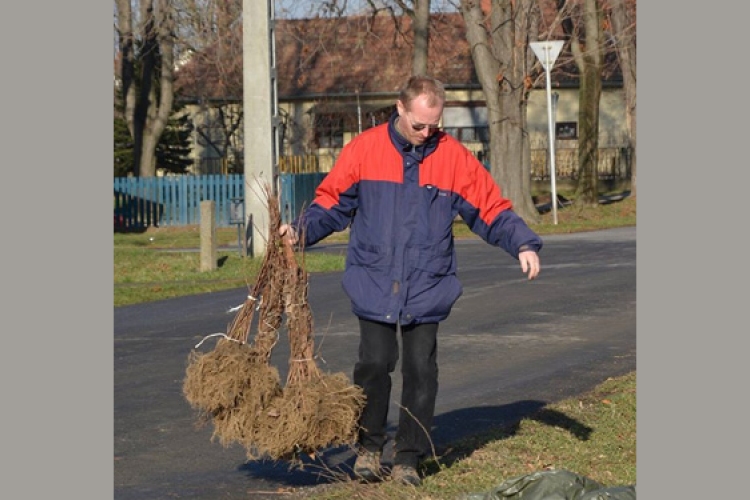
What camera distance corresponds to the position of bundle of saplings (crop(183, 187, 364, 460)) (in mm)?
6516

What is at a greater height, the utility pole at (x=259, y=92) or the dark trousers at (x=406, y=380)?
the utility pole at (x=259, y=92)

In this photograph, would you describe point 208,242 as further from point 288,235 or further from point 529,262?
point 529,262

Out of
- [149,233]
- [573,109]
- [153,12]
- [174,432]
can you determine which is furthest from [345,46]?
[174,432]

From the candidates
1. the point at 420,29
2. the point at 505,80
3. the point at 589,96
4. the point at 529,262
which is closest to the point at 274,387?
the point at 529,262

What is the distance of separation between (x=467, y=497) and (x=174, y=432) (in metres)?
3.16

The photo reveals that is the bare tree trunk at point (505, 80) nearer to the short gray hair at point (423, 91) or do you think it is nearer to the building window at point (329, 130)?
the building window at point (329, 130)

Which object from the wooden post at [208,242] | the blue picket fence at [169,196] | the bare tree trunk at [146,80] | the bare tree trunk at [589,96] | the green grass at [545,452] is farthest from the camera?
the bare tree trunk at [146,80]

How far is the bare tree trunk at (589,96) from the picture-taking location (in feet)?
124

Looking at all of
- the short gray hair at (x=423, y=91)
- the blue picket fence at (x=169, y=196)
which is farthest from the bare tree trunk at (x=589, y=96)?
the short gray hair at (x=423, y=91)

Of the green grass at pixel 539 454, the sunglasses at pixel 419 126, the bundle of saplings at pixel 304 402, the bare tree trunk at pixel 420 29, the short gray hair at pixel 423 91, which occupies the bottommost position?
the green grass at pixel 539 454

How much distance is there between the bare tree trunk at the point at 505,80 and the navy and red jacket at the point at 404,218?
25.5 metres

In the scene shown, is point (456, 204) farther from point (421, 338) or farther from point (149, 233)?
point (149, 233)

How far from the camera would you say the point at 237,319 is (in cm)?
682

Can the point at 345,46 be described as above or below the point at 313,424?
above
